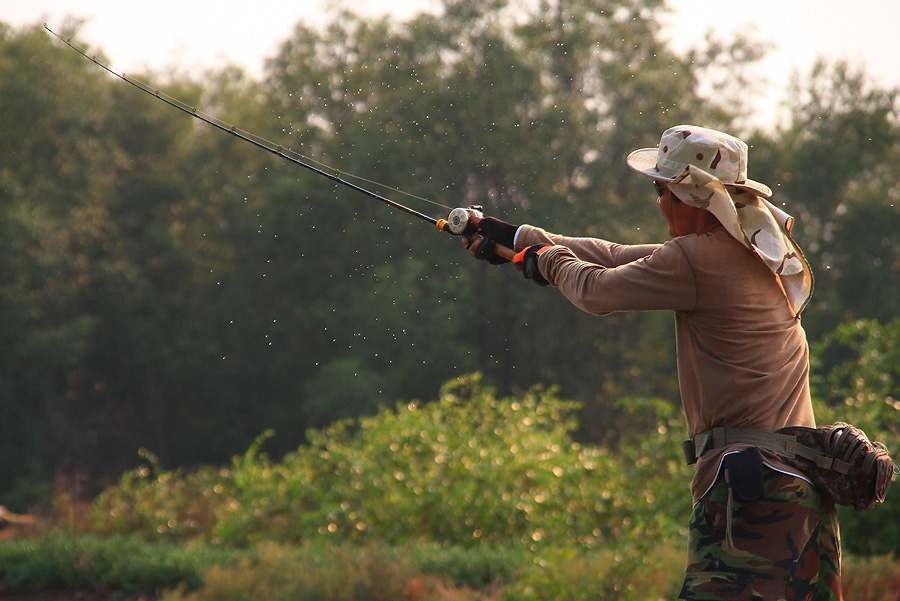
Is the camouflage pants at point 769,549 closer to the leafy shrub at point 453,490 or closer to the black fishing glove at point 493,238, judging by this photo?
the black fishing glove at point 493,238

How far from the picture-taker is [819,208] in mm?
25406

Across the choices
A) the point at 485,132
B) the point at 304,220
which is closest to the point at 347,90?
the point at 304,220

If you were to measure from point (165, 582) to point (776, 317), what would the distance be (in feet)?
19.0

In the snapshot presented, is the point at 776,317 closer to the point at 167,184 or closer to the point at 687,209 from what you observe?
the point at 687,209

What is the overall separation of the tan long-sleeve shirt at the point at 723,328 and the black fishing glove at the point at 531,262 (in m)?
0.33

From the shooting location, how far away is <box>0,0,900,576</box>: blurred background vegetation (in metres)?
21.1

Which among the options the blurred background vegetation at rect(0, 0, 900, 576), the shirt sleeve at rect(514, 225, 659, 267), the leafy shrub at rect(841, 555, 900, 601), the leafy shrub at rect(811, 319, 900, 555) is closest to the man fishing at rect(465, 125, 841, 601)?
the shirt sleeve at rect(514, 225, 659, 267)

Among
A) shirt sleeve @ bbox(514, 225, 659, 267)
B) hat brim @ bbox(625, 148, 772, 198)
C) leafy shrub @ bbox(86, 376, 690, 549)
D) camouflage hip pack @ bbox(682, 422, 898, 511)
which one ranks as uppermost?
hat brim @ bbox(625, 148, 772, 198)

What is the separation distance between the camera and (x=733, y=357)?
8.93 feet

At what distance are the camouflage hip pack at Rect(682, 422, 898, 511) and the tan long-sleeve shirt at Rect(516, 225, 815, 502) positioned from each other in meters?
0.03

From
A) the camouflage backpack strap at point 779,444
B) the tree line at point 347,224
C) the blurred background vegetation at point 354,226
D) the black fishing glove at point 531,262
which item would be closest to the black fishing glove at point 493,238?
Result: the black fishing glove at point 531,262

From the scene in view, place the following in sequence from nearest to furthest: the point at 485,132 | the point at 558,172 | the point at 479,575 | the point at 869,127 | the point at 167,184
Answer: the point at 479,575 → the point at 485,132 → the point at 558,172 → the point at 869,127 → the point at 167,184

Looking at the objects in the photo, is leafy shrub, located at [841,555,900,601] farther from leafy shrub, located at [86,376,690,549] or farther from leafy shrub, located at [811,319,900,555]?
leafy shrub, located at [86,376,690,549]

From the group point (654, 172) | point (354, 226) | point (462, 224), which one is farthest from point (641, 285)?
point (354, 226)
